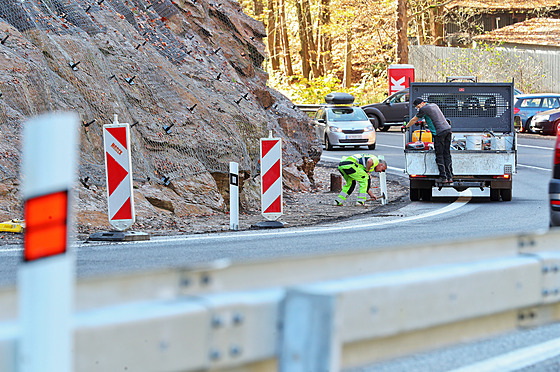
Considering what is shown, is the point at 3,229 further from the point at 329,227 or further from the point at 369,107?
the point at 369,107

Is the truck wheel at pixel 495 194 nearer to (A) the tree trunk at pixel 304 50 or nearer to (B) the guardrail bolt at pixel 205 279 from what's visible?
(B) the guardrail bolt at pixel 205 279

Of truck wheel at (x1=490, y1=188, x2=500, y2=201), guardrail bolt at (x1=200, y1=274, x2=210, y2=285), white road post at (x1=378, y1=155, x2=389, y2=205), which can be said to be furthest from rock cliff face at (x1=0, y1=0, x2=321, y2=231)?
guardrail bolt at (x1=200, y1=274, x2=210, y2=285)

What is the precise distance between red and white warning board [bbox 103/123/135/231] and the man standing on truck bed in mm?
7061

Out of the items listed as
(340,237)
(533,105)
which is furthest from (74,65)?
(533,105)

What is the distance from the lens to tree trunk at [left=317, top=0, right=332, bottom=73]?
179 ft

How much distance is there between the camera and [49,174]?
2426 mm

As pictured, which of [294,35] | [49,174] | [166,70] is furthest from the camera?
[294,35]

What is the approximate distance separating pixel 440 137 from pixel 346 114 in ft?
48.1

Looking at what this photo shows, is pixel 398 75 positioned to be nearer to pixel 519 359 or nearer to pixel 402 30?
pixel 402 30

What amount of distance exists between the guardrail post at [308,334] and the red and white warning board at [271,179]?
9.59 metres

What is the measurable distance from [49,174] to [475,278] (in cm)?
Result: 181

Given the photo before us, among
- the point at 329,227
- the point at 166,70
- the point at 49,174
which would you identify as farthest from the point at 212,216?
the point at 49,174

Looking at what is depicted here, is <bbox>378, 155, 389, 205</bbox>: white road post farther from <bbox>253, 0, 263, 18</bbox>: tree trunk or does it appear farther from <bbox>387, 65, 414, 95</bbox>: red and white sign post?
<bbox>253, 0, 263, 18</bbox>: tree trunk

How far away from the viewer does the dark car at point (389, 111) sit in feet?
124
